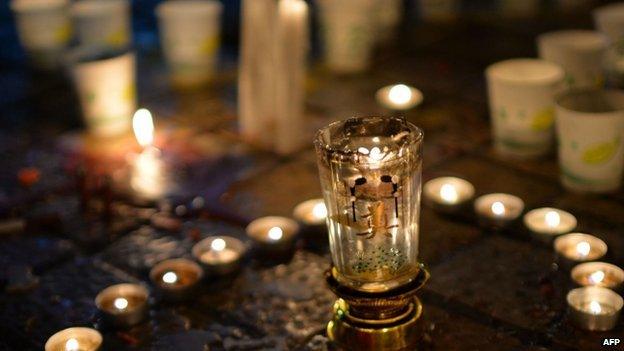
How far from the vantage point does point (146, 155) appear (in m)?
3.90

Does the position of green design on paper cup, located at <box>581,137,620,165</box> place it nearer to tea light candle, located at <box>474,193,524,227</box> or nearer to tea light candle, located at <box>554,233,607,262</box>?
tea light candle, located at <box>474,193,524,227</box>

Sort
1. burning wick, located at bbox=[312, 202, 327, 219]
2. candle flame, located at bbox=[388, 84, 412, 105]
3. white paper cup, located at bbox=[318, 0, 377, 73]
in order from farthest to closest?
white paper cup, located at bbox=[318, 0, 377, 73] → candle flame, located at bbox=[388, 84, 412, 105] → burning wick, located at bbox=[312, 202, 327, 219]

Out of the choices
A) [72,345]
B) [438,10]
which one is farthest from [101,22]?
[72,345]

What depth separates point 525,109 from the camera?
349 cm

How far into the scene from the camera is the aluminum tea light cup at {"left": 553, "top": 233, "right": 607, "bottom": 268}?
109 inches

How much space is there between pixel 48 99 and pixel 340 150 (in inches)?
110

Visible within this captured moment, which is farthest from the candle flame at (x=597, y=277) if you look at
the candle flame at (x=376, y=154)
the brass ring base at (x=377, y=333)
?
the candle flame at (x=376, y=154)

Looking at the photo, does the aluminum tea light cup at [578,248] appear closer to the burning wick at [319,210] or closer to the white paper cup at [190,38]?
the burning wick at [319,210]

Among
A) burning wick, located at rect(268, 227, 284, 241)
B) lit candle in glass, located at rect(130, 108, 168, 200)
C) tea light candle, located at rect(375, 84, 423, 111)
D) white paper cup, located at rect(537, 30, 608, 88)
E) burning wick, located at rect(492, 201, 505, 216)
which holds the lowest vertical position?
lit candle in glass, located at rect(130, 108, 168, 200)

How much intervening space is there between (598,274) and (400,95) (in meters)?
1.47

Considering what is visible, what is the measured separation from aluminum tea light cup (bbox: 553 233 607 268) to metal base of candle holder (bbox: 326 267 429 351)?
61 cm

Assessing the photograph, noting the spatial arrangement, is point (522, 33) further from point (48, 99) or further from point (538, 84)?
point (48, 99)

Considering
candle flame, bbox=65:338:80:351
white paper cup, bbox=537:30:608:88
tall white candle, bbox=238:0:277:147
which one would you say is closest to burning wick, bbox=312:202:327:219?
tall white candle, bbox=238:0:277:147

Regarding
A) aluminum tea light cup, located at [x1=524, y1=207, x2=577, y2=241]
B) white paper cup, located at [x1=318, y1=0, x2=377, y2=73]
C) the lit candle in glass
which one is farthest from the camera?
white paper cup, located at [x1=318, y1=0, x2=377, y2=73]
